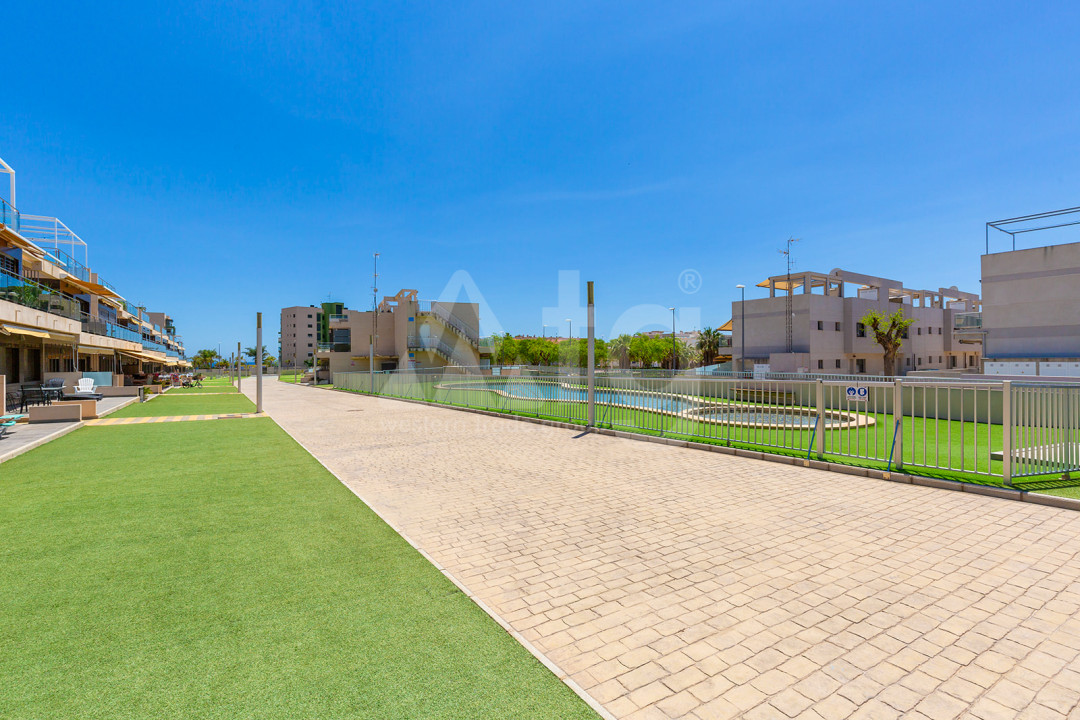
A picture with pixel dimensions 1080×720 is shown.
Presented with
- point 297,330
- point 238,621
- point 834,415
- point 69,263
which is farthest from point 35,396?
point 297,330

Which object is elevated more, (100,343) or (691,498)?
(100,343)

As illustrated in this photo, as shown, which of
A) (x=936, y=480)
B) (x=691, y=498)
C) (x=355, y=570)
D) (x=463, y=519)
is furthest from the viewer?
(x=936, y=480)

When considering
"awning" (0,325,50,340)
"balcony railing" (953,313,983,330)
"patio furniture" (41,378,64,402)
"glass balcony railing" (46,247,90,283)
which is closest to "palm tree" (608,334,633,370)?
"balcony railing" (953,313,983,330)

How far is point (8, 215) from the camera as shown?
2342cm

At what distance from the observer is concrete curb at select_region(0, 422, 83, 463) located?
9.21 m

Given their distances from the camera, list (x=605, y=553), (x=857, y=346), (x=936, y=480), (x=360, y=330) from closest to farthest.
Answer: (x=605, y=553), (x=936, y=480), (x=857, y=346), (x=360, y=330)

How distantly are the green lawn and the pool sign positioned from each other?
557mm

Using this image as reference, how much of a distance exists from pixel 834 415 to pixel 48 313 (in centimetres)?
3005

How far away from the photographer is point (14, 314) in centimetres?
1802

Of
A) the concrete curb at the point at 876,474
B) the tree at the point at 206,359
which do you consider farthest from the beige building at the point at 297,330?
the concrete curb at the point at 876,474

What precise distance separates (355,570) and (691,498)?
4199 millimetres

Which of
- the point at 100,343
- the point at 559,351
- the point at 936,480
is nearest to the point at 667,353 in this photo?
the point at 559,351

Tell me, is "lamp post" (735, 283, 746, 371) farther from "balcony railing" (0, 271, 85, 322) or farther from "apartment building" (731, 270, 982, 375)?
"balcony railing" (0, 271, 85, 322)

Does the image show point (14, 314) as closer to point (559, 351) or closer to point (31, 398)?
point (31, 398)
